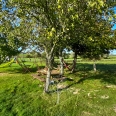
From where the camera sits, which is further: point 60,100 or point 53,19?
point 60,100

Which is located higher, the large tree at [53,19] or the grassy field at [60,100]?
the large tree at [53,19]

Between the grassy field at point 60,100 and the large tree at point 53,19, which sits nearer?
the large tree at point 53,19

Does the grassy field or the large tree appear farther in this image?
the grassy field

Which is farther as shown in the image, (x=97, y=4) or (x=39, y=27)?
(x=39, y=27)

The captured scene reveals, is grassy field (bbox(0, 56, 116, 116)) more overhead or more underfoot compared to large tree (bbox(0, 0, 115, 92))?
more underfoot

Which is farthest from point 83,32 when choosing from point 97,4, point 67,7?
point 97,4

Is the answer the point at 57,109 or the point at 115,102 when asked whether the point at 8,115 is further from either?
the point at 115,102

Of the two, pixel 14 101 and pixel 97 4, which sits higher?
pixel 97 4

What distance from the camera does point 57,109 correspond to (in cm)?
1733

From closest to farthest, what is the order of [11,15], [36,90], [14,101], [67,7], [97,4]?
[97,4] < [67,7] < [14,101] < [11,15] < [36,90]

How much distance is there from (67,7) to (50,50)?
6962mm

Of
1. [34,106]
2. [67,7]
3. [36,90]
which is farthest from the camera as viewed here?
[36,90]

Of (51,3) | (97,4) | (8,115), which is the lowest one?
(8,115)

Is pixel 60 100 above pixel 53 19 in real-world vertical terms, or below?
below
